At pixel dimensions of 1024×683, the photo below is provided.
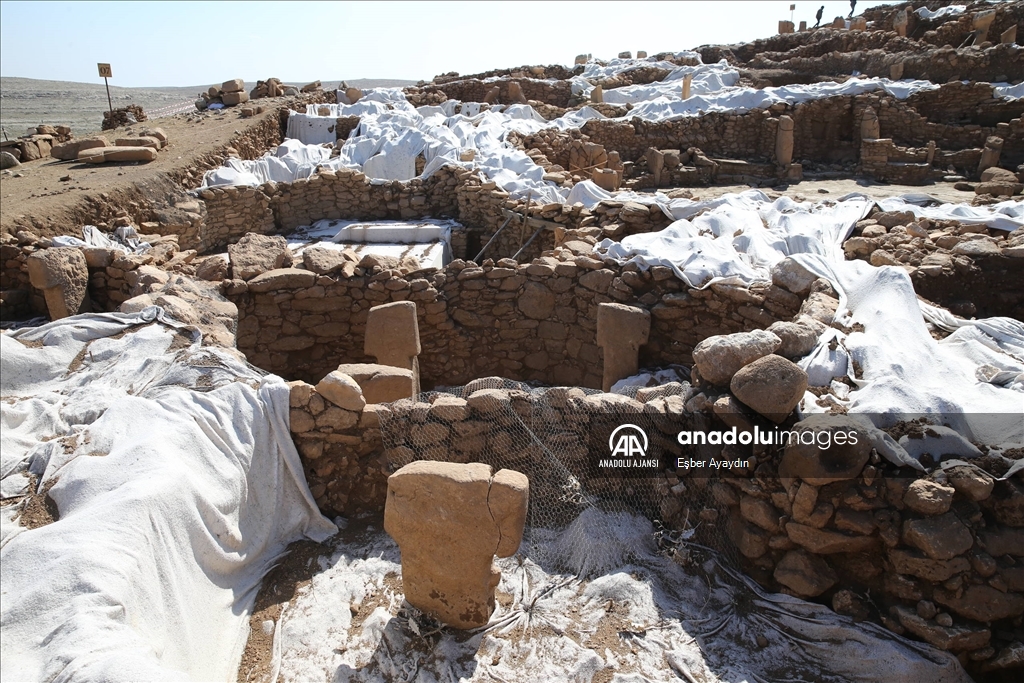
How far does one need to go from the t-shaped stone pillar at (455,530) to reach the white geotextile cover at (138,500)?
1131mm

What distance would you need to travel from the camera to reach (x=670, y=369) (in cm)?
642

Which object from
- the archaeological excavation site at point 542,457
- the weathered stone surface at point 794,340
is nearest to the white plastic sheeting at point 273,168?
the archaeological excavation site at point 542,457

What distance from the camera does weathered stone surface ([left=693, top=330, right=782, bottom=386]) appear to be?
452cm

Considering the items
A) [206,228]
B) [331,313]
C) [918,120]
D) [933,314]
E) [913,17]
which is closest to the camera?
[933,314]

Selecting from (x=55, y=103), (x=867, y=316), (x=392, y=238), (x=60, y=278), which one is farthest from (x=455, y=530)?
(x=55, y=103)

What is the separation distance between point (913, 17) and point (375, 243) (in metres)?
21.0

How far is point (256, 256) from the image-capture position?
776 cm

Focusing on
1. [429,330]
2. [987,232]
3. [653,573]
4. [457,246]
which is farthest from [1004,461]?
[457,246]

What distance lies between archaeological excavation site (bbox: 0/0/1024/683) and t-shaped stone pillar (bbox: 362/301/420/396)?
1.2 inches

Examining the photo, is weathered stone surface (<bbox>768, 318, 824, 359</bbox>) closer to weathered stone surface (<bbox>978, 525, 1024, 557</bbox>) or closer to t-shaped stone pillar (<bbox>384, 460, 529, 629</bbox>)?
weathered stone surface (<bbox>978, 525, 1024, 557</bbox>)

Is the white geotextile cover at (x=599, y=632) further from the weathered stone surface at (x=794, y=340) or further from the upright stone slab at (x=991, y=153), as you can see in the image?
the upright stone slab at (x=991, y=153)

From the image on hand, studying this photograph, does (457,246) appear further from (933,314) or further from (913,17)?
(913,17)

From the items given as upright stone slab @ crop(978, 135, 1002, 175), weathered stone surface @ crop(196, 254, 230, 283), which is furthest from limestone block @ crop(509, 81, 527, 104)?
weathered stone surface @ crop(196, 254, 230, 283)

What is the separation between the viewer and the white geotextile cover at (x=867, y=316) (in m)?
4.09
